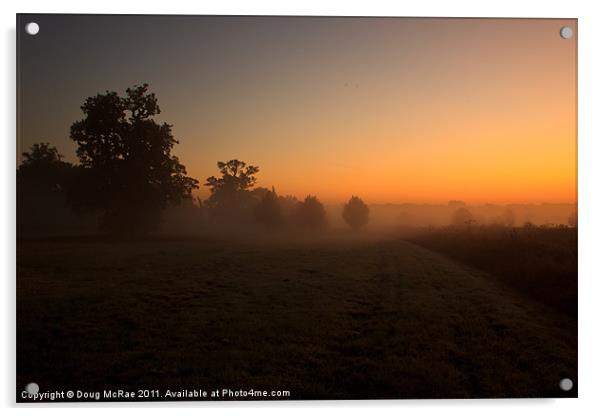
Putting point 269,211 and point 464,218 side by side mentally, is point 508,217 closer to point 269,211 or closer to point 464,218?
point 464,218

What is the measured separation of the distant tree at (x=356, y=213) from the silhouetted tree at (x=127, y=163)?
2.05m

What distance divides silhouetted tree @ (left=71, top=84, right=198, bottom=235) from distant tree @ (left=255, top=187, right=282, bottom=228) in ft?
2.97

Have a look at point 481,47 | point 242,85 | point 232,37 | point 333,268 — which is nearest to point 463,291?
point 333,268

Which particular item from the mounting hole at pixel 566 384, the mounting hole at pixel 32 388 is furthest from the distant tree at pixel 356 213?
the mounting hole at pixel 32 388

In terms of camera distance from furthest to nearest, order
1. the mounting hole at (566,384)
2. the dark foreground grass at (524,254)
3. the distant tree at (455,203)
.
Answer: the distant tree at (455,203) < the dark foreground grass at (524,254) < the mounting hole at (566,384)

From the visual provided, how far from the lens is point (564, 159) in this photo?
19.0ft

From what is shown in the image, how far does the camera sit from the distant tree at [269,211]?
5.92m

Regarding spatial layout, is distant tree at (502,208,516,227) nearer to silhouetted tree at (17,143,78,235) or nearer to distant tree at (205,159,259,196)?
distant tree at (205,159,259,196)

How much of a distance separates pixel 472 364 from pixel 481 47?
4.01m

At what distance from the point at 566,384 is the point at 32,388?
638 cm

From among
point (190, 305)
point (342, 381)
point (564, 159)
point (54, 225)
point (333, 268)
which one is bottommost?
point (342, 381)

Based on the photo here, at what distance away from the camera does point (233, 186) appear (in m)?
5.80

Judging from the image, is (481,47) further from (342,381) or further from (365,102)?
(342,381)
